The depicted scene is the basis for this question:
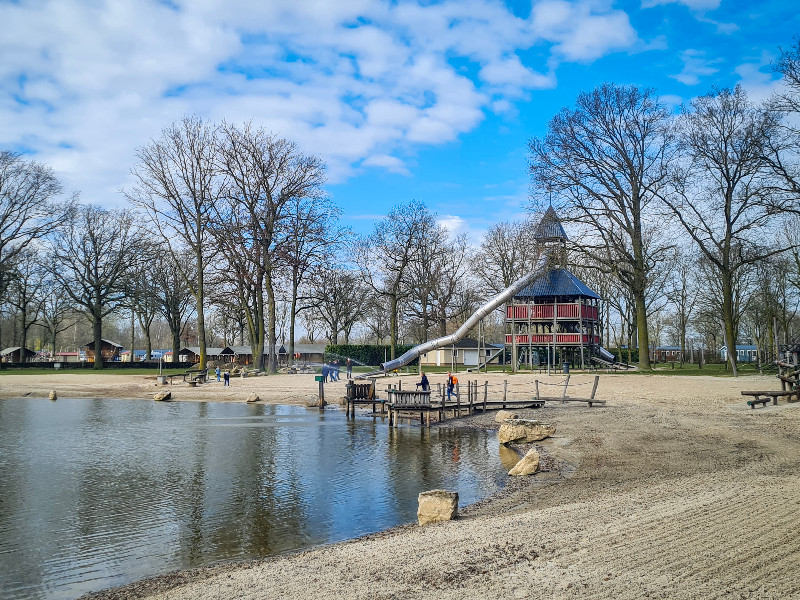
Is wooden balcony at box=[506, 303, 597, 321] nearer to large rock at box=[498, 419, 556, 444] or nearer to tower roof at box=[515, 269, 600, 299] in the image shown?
tower roof at box=[515, 269, 600, 299]

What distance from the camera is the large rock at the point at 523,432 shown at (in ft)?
73.7

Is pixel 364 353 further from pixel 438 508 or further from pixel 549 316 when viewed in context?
pixel 438 508

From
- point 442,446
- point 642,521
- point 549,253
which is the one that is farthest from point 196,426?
point 549,253

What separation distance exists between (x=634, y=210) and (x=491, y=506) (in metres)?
33.9

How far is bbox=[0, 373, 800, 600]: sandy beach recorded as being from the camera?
24.0ft

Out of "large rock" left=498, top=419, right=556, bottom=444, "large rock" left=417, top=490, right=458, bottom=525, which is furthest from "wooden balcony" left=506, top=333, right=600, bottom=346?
"large rock" left=417, top=490, right=458, bottom=525

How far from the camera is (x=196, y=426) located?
28141 mm

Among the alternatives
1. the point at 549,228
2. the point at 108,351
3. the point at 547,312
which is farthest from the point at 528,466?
the point at 108,351

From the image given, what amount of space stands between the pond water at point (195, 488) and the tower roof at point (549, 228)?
1957 cm

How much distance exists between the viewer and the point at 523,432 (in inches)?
888

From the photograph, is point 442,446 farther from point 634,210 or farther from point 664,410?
point 634,210

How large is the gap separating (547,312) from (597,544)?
43.9 metres

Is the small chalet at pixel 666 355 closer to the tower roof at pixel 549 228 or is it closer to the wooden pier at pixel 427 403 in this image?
the tower roof at pixel 549 228

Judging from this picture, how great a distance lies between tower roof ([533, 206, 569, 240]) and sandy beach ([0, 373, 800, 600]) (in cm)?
2506
